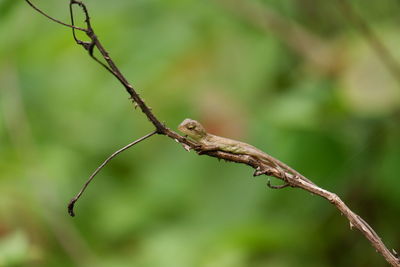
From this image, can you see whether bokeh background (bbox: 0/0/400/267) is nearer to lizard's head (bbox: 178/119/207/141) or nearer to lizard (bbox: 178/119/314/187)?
lizard's head (bbox: 178/119/207/141)

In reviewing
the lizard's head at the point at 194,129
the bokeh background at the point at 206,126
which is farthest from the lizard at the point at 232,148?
the bokeh background at the point at 206,126

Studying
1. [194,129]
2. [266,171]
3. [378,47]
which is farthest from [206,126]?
[266,171]

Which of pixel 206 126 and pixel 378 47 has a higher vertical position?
pixel 378 47

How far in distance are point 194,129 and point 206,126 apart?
2630 mm

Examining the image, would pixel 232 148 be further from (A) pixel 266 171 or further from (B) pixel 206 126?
(B) pixel 206 126

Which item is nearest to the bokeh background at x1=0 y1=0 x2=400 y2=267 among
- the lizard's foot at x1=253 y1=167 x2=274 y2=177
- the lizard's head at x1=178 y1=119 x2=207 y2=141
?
the lizard's head at x1=178 y1=119 x2=207 y2=141

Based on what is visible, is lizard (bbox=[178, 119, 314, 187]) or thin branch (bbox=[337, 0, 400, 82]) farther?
thin branch (bbox=[337, 0, 400, 82])

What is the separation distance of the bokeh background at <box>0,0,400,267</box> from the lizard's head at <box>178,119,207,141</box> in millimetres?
1207

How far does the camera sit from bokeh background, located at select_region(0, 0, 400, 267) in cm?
385

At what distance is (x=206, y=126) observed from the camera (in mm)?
4605

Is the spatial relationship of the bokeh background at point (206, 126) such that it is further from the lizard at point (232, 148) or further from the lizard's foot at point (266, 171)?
the lizard's foot at point (266, 171)

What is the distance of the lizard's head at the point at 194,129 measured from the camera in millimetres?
1944

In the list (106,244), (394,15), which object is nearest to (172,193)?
(106,244)

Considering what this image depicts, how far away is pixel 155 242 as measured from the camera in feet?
13.5
